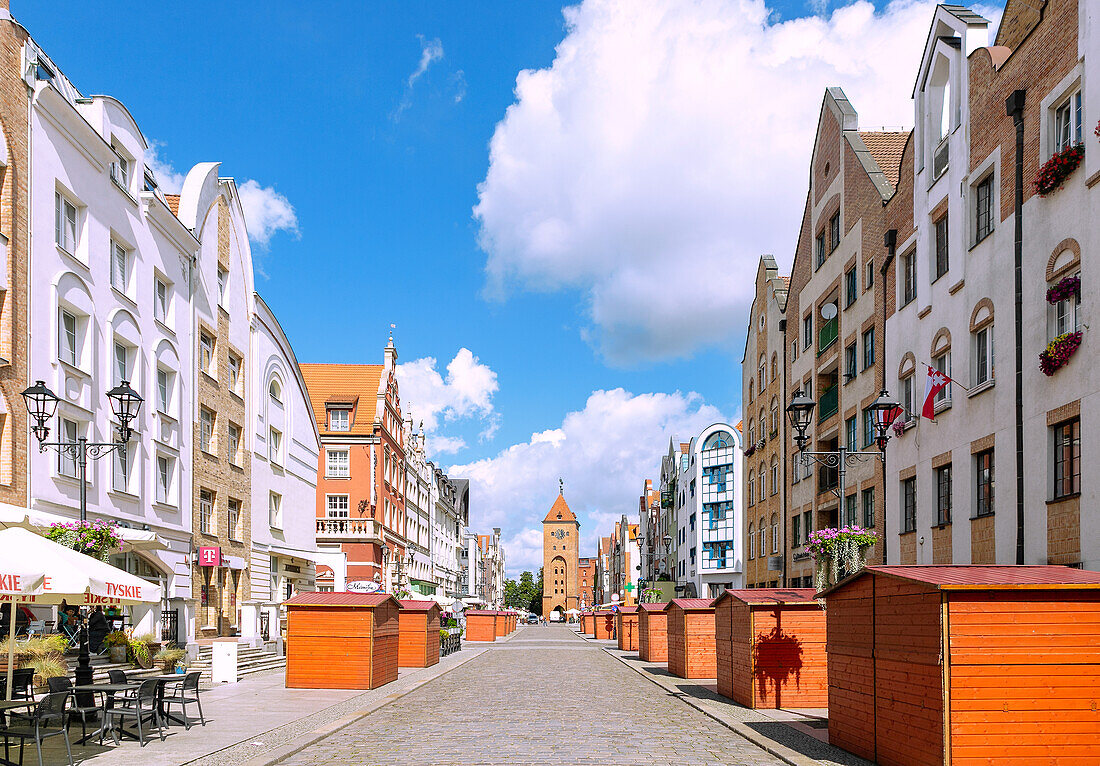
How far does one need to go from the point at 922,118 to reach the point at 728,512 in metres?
43.5

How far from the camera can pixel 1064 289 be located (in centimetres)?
1711

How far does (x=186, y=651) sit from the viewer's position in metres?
25.9

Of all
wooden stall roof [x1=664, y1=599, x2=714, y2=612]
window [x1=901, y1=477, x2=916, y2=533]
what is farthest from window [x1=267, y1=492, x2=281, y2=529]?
window [x1=901, y1=477, x2=916, y2=533]

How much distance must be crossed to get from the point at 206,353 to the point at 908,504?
75.0 feet

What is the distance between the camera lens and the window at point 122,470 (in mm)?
25844

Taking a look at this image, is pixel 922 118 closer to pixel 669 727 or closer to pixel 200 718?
pixel 669 727

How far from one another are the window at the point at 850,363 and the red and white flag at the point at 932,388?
7911 mm

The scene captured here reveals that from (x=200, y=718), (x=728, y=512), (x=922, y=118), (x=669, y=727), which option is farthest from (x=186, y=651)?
(x=728, y=512)

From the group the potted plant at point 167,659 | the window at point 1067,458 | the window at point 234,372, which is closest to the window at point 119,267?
the potted plant at point 167,659

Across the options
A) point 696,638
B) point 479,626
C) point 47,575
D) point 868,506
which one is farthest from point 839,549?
point 479,626

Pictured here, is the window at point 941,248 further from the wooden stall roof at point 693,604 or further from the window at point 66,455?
the window at point 66,455

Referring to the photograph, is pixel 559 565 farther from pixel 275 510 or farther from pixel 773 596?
pixel 773 596

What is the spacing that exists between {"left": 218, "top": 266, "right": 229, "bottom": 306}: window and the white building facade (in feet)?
125

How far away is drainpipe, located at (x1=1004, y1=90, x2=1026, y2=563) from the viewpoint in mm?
18891
